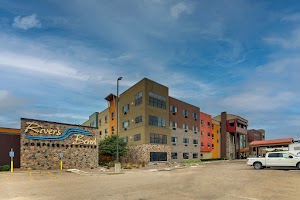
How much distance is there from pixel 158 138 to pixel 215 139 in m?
28.9

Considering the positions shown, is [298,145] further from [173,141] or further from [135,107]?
[135,107]

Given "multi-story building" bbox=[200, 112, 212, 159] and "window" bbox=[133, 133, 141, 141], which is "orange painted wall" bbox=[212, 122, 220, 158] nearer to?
"multi-story building" bbox=[200, 112, 212, 159]

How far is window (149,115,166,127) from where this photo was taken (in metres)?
48.4

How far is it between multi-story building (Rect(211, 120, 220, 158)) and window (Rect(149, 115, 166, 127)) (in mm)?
25608

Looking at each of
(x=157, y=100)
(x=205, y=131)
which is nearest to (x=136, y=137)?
(x=157, y=100)

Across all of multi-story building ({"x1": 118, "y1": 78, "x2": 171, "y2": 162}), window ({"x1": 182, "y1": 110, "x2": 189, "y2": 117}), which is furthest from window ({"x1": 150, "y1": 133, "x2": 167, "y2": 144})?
window ({"x1": 182, "y1": 110, "x2": 189, "y2": 117})

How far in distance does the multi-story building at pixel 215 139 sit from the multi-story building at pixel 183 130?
10.5m

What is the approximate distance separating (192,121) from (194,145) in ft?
18.1

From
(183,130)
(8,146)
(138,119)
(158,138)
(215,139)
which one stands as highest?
(138,119)

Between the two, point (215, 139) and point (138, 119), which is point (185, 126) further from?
point (215, 139)

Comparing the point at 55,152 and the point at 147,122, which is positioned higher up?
the point at 147,122

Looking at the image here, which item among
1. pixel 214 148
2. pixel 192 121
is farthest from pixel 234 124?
pixel 192 121

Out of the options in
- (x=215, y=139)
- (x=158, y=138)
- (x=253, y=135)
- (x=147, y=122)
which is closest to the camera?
(x=147, y=122)

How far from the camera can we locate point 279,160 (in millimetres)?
28219
